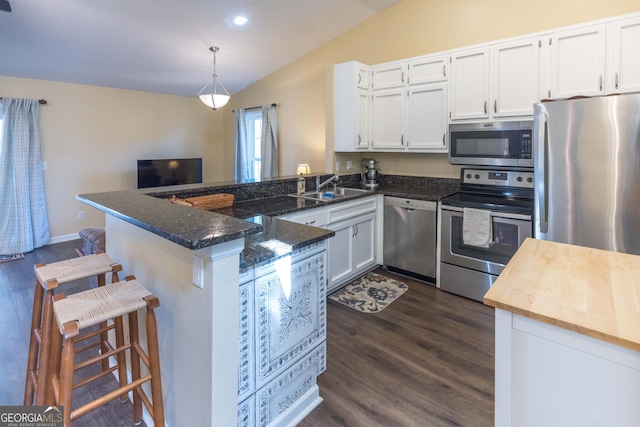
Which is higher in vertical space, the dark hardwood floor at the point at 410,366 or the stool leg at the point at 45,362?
the stool leg at the point at 45,362

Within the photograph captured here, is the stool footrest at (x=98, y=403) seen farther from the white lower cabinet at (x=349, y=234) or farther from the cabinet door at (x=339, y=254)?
the cabinet door at (x=339, y=254)

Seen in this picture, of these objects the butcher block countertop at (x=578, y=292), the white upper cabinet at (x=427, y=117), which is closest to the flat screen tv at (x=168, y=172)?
the white upper cabinet at (x=427, y=117)

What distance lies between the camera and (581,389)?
99 centimetres

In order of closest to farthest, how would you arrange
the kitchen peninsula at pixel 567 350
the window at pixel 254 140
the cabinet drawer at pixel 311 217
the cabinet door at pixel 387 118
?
the kitchen peninsula at pixel 567 350 < the cabinet drawer at pixel 311 217 < the cabinet door at pixel 387 118 < the window at pixel 254 140

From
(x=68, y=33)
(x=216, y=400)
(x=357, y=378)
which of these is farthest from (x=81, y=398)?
(x=68, y=33)

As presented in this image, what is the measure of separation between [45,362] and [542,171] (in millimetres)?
3088

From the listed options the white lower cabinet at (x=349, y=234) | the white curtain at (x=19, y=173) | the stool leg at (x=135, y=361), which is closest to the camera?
the stool leg at (x=135, y=361)

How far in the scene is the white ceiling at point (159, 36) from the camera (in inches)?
126

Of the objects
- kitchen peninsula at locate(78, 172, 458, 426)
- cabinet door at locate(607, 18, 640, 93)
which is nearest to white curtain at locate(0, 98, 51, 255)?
kitchen peninsula at locate(78, 172, 458, 426)

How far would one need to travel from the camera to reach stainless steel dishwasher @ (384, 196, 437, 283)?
3383 millimetres

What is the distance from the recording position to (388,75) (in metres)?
3.80

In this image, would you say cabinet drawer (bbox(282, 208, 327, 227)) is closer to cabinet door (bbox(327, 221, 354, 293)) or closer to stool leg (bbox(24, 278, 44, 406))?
cabinet door (bbox(327, 221, 354, 293))

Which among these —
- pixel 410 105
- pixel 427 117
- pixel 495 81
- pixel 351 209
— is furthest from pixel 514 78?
pixel 351 209

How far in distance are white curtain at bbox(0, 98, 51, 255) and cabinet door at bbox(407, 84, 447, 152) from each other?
488cm
